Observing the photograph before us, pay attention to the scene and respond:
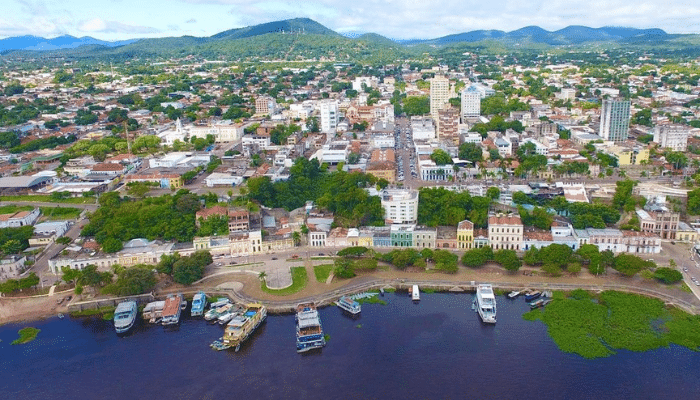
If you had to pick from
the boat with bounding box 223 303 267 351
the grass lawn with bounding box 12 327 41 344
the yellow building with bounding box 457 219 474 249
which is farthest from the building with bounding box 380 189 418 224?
the grass lawn with bounding box 12 327 41 344

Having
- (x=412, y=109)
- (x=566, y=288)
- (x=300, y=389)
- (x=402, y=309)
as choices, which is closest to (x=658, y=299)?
(x=566, y=288)

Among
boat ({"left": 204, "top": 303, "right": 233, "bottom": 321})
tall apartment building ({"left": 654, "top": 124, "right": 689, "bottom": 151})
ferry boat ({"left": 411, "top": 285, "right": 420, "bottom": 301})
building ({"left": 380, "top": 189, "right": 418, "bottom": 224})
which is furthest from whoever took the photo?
tall apartment building ({"left": 654, "top": 124, "right": 689, "bottom": 151})

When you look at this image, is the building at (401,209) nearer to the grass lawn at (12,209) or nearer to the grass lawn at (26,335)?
the grass lawn at (26,335)

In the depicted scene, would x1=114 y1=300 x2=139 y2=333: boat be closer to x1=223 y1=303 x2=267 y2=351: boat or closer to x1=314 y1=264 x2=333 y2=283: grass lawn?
x1=223 y1=303 x2=267 y2=351: boat

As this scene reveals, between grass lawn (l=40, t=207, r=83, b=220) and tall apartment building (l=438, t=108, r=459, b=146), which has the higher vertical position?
tall apartment building (l=438, t=108, r=459, b=146)

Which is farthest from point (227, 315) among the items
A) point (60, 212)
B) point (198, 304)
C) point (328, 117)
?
point (328, 117)

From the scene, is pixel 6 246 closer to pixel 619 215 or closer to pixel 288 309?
pixel 288 309
